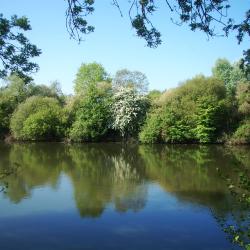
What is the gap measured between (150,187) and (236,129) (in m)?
22.0

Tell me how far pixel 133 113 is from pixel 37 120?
10866mm

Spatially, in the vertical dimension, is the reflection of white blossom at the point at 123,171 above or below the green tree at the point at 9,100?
below

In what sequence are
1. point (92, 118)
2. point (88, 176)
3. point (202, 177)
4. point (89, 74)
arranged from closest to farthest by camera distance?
point (202, 177)
point (88, 176)
point (92, 118)
point (89, 74)

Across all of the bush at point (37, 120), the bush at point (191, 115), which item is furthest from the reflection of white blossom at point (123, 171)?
the bush at point (37, 120)

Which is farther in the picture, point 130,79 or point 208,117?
point 130,79

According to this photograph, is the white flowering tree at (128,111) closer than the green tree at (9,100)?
Yes

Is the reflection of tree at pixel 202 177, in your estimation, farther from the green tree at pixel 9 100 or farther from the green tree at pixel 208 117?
the green tree at pixel 9 100

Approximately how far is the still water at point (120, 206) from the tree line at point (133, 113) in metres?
12.6

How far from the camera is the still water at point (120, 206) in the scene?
38.7 feet

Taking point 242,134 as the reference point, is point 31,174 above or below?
below

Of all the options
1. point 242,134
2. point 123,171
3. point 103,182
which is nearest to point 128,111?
point 242,134

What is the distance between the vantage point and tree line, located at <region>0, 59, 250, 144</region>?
130ft

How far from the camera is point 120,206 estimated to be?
1573 cm

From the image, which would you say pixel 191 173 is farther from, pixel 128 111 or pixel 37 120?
pixel 37 120
